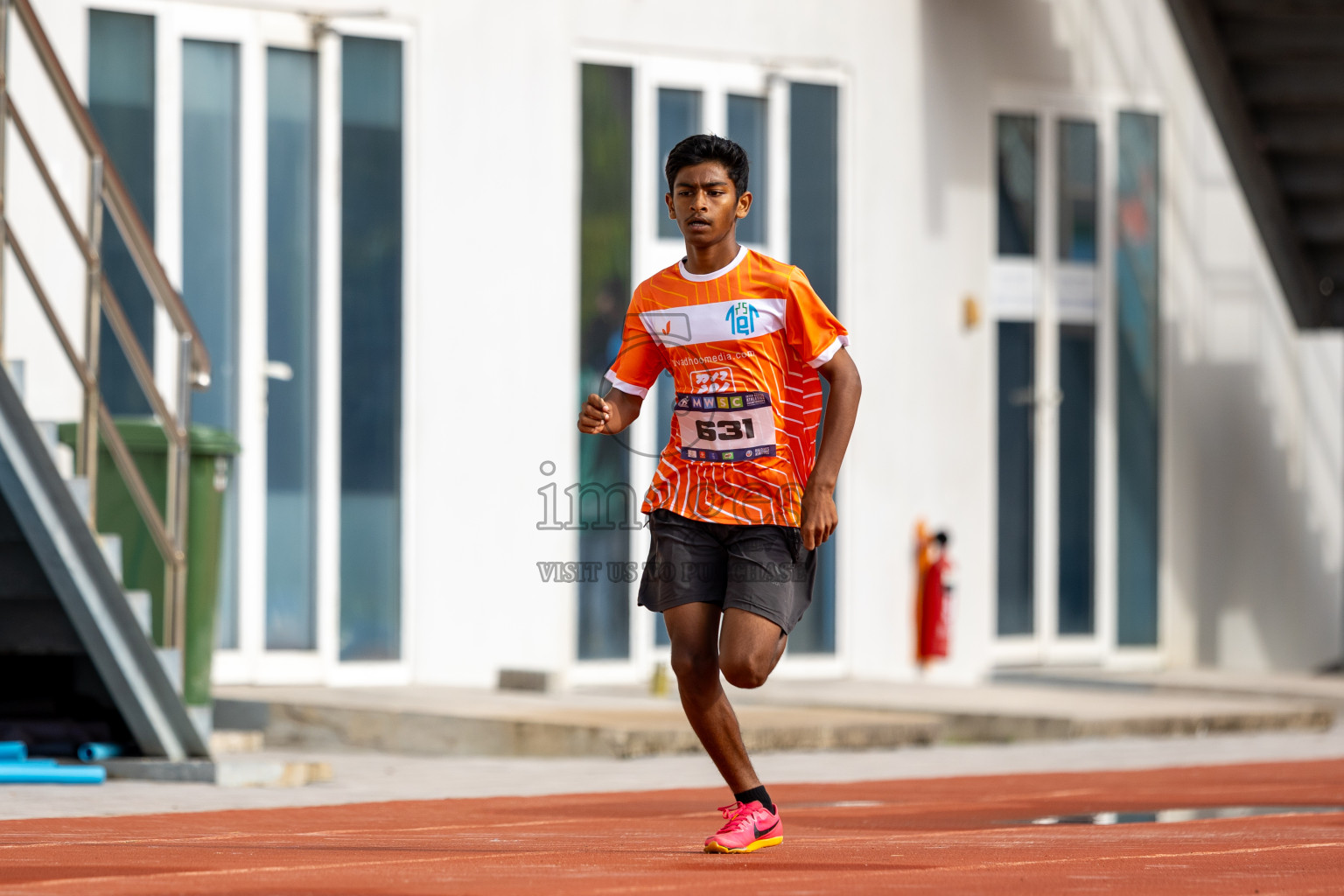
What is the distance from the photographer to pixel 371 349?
12.5 metres

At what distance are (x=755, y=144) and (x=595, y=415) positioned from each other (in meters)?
8.49

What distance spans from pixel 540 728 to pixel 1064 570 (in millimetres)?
6473

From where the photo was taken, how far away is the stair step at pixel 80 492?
8117mm

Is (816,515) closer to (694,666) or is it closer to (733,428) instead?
(733,428)

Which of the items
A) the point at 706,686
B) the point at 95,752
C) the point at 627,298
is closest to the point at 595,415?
the point at 706,686

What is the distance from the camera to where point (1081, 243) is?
15.4 meters

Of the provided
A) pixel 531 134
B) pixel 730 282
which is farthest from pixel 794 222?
pixel 730 282

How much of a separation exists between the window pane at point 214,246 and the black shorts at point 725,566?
22.3ft

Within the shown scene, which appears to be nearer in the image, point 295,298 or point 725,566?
point 725,566

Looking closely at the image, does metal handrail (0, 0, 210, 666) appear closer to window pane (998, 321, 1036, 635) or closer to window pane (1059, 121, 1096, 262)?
window pane (998, 321, 1036, 635)

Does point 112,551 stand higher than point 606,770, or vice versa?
point 112,551

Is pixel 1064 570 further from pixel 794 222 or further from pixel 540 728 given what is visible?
pixel 540 728

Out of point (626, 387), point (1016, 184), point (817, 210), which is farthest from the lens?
point (1016, 184)

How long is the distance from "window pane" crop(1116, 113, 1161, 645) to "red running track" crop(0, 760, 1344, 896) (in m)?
7.47
